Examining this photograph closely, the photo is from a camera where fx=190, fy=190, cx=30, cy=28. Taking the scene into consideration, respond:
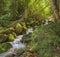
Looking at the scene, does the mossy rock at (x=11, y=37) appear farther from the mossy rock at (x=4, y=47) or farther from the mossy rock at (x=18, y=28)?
the mossy rock at (x=4, y=47)

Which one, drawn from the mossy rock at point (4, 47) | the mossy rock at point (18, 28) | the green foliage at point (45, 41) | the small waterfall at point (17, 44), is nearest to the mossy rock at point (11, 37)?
the small waterfall at point (17, 44)

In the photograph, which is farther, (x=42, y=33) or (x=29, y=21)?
(x=29, y=21)

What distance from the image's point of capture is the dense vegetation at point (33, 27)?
9.18 meters

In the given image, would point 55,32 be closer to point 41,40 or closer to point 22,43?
point 41,40

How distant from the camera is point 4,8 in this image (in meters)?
22.8

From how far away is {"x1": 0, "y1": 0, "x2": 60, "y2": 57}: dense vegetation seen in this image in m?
9.18

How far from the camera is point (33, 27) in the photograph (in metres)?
18.2

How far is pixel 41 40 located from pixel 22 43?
4.14 metres

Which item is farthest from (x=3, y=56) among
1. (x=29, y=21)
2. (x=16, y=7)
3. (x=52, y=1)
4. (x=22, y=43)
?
(x=16, y=7)

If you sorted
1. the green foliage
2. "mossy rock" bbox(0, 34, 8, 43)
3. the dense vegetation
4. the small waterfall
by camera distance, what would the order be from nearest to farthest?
the green foliage < the dense vegetation < the small waterfall < "mossy rock" bbox(0, 34, 8, 43)

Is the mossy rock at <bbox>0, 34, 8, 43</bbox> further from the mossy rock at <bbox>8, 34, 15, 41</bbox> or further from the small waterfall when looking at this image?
the small waterfall

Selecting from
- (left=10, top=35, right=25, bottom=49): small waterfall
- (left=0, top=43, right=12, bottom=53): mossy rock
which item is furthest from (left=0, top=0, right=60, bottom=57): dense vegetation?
(left=10, top=35, right=25, bottom=49): small waterfall

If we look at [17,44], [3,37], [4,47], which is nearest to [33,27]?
[3,37]

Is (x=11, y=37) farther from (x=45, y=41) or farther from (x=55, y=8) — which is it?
(x=45, y=41)
